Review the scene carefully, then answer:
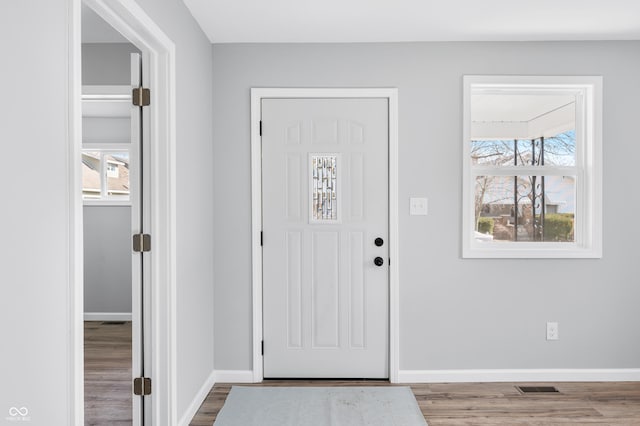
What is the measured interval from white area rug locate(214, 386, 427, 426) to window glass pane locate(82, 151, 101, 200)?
117 inches

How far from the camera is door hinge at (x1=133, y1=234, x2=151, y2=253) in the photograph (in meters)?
2.21

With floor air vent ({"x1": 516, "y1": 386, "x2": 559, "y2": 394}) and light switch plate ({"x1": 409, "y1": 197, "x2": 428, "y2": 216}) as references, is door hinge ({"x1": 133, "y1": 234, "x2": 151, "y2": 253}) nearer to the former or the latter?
light switch plate ({"x1": 409, "y1": 197, "x2": 428, "y2": 216})

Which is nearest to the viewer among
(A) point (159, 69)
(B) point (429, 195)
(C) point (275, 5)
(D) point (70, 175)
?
(D) point (70, 175)

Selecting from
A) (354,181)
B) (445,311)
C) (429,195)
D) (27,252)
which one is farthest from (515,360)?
(27,252)

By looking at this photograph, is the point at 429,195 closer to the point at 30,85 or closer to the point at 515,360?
the point at 515,360

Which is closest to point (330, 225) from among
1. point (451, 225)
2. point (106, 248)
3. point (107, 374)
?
point (451, 225)

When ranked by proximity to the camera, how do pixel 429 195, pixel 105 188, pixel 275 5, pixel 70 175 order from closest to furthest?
pixel 70 175 → pixel 275 5 → pixel 429 195 → pixel 105 188

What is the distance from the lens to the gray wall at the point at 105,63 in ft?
11.0

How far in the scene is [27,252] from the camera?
1.17 meters

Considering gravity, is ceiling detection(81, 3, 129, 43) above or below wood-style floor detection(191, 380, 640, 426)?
above

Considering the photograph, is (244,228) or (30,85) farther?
(244,228)

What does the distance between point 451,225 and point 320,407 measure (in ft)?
4.99

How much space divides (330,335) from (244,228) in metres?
0.99

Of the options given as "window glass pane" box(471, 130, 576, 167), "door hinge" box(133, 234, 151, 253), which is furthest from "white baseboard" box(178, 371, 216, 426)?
"window glass pane" box(471, 130, 576, 167)
